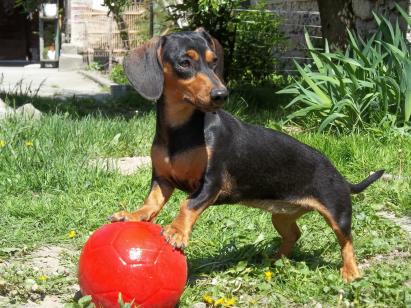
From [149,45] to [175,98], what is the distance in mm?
309

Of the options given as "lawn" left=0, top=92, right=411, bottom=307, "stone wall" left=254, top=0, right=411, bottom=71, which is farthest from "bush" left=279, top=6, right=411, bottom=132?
Result: "stone wall" left=254, top=0, right=411, bottom=71

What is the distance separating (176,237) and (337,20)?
6.36 metres

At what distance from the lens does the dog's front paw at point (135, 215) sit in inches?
135

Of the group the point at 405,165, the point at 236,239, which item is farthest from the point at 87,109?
the point at 236,239

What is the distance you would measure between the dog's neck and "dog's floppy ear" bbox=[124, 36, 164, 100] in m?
0.14

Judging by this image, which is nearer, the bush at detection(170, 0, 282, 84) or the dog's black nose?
the dog's black nose

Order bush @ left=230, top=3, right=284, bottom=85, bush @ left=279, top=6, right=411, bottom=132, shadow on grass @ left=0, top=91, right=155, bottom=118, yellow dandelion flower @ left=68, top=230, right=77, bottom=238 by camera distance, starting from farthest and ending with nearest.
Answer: bush @ left=230, top=3, right=284, bottom=85 → shadow on grass @ left=0, top=91, right=155, bottom=118 → bush @ left=279, top=6, right=411, bottom=132 → yellow dandelion flower @ left=68, top=230, right=77, bottom=238

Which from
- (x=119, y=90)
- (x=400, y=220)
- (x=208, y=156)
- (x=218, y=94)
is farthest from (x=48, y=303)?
(x=119, y=90)

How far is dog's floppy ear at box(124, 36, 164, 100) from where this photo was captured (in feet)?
11.1

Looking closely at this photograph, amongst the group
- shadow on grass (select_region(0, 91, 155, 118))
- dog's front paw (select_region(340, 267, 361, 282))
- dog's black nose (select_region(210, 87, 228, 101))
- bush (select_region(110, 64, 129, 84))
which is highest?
dog's black nose (select_region(210, 87, 228, 101))

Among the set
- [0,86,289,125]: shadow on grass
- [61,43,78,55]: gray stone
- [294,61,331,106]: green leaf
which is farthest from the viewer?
[61,43,78,55]: gray stone

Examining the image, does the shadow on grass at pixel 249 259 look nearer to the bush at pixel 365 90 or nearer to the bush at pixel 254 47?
the bush at pixel 365 90

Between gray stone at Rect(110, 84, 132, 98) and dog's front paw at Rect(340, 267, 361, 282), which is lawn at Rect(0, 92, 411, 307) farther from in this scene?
gray stone at Rect(110, 84, 132, 98)

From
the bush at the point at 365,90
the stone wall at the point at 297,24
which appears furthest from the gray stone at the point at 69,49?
the bush at the point at 365,90
